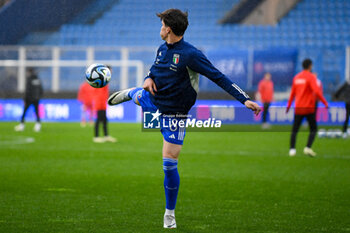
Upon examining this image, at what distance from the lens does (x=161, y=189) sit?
26.7ft

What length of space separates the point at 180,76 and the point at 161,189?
295cm

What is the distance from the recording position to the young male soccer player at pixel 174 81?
5.43 metres

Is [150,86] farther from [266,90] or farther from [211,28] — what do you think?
[211,28]

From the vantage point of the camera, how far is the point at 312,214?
6402 millimetres

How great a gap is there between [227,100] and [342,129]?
714 cm

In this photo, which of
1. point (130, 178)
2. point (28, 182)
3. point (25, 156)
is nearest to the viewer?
point (28, 182)

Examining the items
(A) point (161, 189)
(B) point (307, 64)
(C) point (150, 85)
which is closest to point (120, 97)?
(C) point (150, 85)

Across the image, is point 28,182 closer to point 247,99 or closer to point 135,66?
point 247,99

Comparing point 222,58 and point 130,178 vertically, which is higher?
point 222,58

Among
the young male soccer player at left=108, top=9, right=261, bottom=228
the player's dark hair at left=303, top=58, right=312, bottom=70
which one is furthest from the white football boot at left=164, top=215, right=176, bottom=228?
the player's dark hair at left=303, top=58, right=312, bottom=70

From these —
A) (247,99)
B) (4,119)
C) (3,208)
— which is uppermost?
(247,99)

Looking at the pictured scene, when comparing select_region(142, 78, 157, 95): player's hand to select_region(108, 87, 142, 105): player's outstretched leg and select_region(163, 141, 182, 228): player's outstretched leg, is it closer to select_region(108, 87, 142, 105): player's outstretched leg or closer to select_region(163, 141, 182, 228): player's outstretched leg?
select_region(163, 141, 182, 228): player's outstretched leg

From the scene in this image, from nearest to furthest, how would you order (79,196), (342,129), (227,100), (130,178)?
(79,196) → (130,178) → (342,129) → (227,100)

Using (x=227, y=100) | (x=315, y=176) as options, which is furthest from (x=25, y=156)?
(x=227, y=100)
